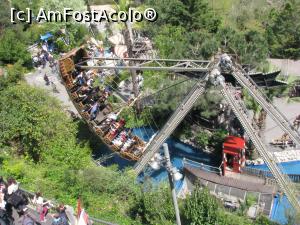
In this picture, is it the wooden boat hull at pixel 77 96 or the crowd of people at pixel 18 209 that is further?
the wooden boat hull at pixel 77 96

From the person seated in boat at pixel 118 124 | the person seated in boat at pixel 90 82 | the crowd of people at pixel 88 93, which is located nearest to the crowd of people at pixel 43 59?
the crowd of people at pixel 88 93

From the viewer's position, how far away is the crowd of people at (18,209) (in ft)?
58.5

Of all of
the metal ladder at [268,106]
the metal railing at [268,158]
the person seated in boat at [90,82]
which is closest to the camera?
the metal railing at [268,158]

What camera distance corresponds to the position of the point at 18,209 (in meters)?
18.8

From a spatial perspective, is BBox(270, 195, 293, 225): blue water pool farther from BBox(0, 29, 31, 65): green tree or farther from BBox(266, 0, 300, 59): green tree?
BBox(0, 29, 31, 65): green tree

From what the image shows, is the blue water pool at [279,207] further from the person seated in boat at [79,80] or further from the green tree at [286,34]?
the green tree at [286,34]

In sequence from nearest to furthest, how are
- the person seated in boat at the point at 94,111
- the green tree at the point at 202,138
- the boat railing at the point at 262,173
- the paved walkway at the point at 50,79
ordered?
the boat railing at the point at 262,173
the person seated in boat at the point at 94,111
the green tree at the point at 202,138
the paved walkway at the point at 50,79

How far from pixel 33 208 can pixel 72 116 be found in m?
14.0

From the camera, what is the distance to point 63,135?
28281mm

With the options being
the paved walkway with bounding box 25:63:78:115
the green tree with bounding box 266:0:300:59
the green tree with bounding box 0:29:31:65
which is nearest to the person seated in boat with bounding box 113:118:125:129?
the paved walkway with bounding box 25:63:78:115

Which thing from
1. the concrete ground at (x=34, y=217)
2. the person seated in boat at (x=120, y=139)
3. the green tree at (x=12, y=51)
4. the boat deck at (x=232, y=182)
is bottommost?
the boat deck at (x=232, y=182)

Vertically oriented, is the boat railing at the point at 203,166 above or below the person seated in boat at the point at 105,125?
below

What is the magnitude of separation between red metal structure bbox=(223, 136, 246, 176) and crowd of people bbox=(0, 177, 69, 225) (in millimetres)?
13425

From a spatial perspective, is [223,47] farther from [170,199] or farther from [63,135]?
[170,199]
